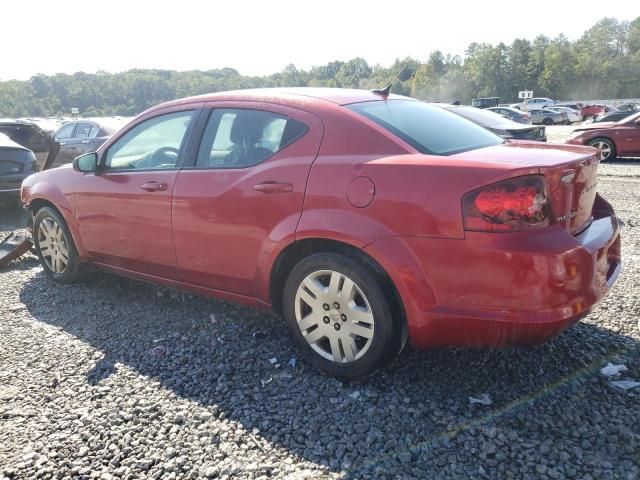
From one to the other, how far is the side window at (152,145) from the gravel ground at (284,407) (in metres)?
1.20

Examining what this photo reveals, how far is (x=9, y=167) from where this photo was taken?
7.85 metres

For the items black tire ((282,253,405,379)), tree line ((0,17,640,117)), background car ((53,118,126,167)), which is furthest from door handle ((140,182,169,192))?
tree line ((0,17,640,117))

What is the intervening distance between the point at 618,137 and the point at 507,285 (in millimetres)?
12568

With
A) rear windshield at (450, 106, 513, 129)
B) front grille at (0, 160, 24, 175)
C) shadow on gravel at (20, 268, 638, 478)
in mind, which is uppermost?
rear windshield at (450, 106, 513, 129)

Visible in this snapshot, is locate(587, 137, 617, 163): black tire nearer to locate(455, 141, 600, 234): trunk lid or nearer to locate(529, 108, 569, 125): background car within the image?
locate(455, 141, 600, 234): trunk lid

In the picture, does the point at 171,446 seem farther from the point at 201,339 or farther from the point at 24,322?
the point at 24,322

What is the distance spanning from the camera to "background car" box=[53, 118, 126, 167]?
39.1 ft

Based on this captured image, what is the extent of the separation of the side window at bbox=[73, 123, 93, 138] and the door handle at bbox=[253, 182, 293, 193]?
1060cm

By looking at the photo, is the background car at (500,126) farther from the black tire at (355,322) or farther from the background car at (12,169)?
the background car at (12,169)

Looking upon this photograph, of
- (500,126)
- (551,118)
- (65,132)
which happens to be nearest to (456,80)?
(551,118)

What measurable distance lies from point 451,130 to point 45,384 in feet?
9.58

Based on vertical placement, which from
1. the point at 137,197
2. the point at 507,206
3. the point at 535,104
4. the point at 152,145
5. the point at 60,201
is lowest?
the point at 535,104

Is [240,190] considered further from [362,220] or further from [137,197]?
[137,197]

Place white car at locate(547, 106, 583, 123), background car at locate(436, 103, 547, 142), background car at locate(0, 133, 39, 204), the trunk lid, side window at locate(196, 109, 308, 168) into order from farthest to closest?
white car at locate(547, 106, 583, 123), background car at locate(436, 103, 547, 142), background car at locate(0, 133, 39, 204), side window at locate(196, 109, 308, 168), the trunk lid
